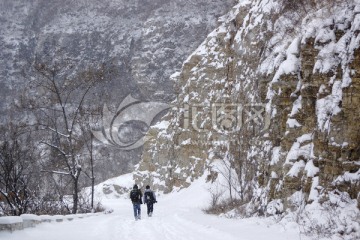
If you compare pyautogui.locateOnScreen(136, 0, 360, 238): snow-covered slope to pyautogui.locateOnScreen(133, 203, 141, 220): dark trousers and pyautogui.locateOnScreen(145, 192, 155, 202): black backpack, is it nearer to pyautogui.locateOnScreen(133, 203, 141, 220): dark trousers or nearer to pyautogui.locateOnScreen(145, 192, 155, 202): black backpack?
pyautogui.locateOnScreen(145, 192, 155, 202): black backpack

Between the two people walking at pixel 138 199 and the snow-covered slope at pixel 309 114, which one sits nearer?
the snow-covered slope at pixel 309 114

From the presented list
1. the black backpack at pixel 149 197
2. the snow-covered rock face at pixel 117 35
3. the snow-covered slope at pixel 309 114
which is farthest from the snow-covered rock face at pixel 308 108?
the snow-covered rock face at pixel 117 35

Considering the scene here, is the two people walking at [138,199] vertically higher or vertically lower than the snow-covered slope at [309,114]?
lower

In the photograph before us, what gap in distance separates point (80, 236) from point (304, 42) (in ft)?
23.5

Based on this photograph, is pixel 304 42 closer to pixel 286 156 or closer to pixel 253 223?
pixel 286 156

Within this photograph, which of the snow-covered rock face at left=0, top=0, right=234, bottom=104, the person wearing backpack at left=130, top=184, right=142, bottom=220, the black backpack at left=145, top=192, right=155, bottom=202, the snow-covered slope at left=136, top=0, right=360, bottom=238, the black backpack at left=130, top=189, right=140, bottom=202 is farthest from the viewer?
the snow-covered rock face at left=0, top=0, right=234, bottom=104

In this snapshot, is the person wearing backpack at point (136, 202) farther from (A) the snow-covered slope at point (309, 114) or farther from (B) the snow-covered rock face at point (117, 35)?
(B) the snow-covered rock face at point (117, 35)

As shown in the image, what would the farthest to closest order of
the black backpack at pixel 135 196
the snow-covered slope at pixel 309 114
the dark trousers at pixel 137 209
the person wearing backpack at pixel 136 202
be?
the black backpack at pixel 135 196, the person wearing backpack at pixel 136 202, the dark trousers at pixel 137 209, the snow-covered slope at pixel 309 114

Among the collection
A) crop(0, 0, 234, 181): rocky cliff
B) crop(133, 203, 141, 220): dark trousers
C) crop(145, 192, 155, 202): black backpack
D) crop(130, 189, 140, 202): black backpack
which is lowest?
crop(133, 203, 141, 220): dark trousers

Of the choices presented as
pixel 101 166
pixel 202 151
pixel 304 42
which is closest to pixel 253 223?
pixel 304 42

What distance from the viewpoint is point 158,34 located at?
8881 cm

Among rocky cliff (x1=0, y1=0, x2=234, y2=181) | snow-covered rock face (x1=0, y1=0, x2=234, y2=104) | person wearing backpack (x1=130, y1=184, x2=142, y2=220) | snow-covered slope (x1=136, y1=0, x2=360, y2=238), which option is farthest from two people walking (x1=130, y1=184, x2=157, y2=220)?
snow-covered rock face (x1=0, y1=0, x2=234, y2=104)

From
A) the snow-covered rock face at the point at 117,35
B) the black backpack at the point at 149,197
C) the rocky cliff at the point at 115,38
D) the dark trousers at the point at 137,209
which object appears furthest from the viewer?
the snow-covered rock face at the point at 117,35

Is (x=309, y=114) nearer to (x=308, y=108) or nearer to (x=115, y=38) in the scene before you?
(x=308, y=108)
